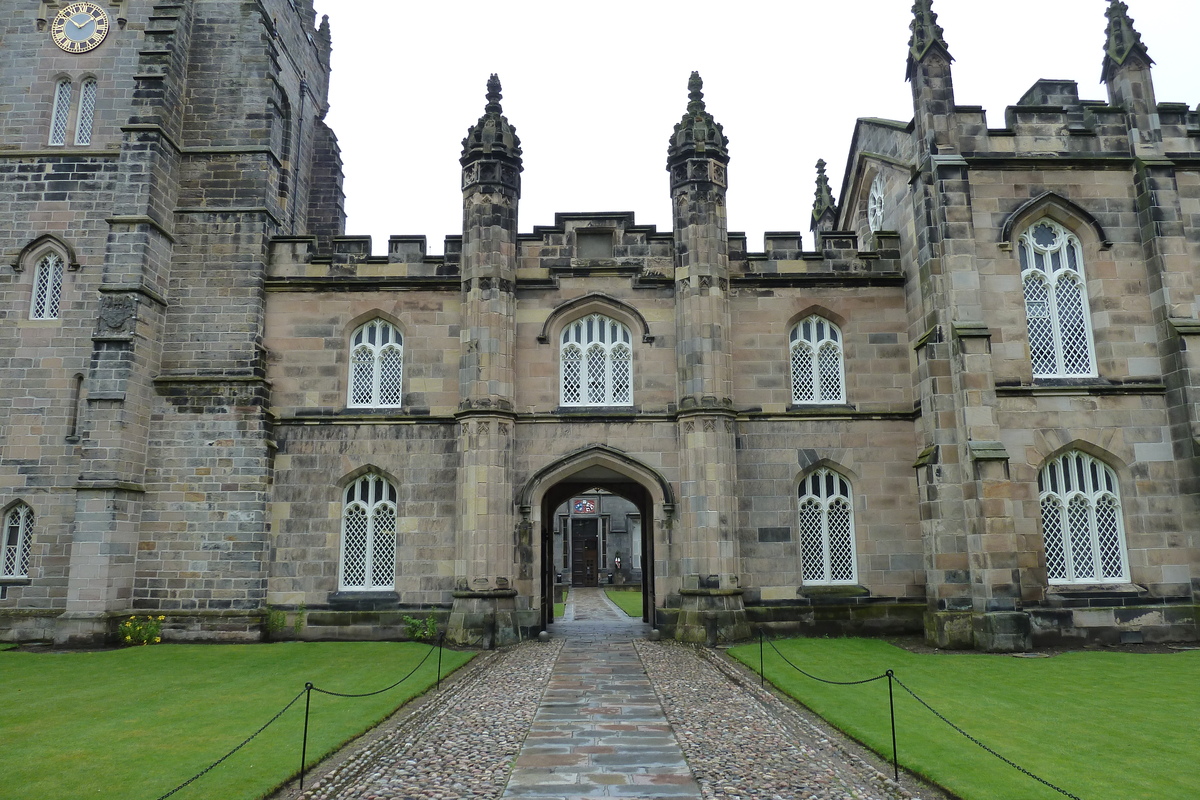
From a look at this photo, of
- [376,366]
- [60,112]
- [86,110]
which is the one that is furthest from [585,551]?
[60,112]

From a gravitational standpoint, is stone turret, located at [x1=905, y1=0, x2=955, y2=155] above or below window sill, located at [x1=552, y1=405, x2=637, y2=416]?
above

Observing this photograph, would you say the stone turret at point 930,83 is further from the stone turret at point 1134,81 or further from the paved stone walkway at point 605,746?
the paved stone walkway at point 605,746

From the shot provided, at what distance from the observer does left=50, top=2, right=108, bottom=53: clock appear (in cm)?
2112

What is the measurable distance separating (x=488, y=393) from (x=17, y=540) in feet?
37.9

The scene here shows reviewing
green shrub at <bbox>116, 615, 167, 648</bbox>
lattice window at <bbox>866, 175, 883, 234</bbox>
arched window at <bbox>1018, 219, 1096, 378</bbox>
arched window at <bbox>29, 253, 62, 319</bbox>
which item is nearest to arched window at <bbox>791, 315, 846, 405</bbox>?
lattice window at <bbox>866, 175, 883, 234</bbox>

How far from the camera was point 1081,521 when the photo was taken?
1764cm

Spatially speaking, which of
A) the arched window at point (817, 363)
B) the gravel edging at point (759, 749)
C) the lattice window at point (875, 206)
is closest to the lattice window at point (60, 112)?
the arched window at point (817, 363)

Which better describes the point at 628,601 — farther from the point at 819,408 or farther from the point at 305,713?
the point at 305,713

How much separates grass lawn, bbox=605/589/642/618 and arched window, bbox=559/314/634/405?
9191 millimetres

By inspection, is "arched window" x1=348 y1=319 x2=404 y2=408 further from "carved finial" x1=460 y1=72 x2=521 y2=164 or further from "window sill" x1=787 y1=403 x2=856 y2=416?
"window sill" x1=787 y1=403 x2=856 y2=416

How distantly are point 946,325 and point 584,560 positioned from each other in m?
33.3

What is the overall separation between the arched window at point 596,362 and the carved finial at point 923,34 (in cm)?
934

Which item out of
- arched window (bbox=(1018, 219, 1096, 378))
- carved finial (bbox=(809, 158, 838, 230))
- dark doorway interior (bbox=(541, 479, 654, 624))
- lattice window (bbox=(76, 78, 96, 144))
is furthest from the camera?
carved finial (bbox=(809, 158, 838, 230))

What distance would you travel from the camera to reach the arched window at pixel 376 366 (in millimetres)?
19922
